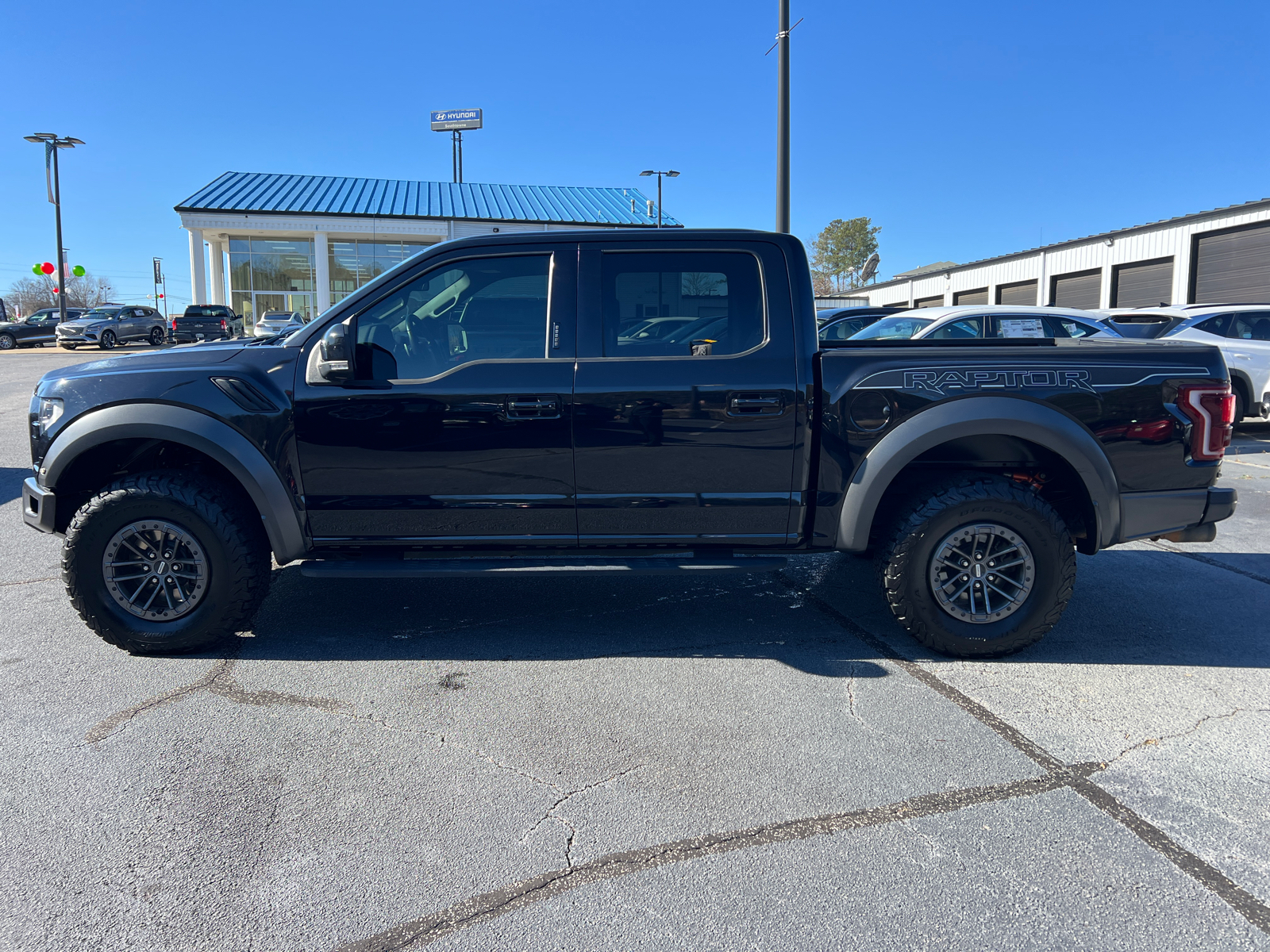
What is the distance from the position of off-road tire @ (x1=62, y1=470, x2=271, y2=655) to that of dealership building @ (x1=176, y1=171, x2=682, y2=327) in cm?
2790

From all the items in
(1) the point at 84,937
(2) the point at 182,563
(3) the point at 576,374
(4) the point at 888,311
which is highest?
(4) the point at 888,311

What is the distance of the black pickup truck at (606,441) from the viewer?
3.87m

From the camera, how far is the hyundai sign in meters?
48.2

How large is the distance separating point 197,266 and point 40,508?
32025 mm

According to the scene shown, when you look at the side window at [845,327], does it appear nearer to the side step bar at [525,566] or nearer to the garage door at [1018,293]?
the side step bar at [525,566]

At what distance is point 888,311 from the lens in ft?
46.0

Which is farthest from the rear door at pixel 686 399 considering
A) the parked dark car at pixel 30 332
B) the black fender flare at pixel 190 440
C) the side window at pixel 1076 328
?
the parked dark car at pixel 30 332

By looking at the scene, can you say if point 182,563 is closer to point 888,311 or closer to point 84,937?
point 84,937

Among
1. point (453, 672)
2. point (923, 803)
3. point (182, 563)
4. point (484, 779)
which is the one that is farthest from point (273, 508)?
point (923, 803)

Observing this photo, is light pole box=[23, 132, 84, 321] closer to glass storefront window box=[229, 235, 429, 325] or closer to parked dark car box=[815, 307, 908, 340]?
glass storefront window box=[229, 235, 429, 325]

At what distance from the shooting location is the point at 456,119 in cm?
4822

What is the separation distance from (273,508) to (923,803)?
296 cm

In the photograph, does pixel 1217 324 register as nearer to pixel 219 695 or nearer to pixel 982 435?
pixel 982 435

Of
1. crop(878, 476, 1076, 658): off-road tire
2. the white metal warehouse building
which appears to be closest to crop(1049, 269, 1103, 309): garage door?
the white metal warehouse building
